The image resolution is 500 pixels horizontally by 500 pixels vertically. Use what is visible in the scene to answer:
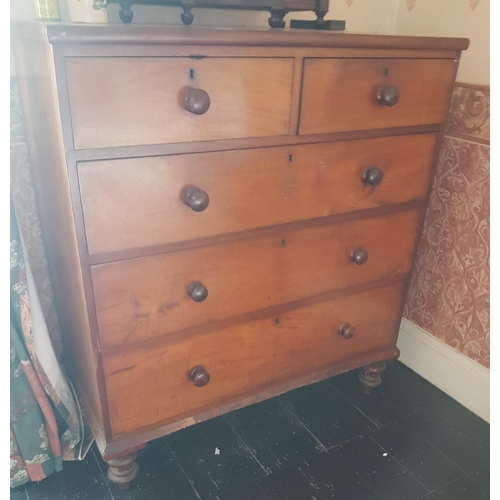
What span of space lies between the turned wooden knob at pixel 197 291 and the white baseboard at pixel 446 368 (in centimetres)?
99

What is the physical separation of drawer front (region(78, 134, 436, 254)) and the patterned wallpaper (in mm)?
214

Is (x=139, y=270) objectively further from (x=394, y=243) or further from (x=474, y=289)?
(x=474, y=289)

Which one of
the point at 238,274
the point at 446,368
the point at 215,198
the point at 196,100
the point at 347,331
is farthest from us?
the point at 446,368

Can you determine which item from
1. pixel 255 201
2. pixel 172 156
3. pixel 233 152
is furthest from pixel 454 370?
pixel 172 156

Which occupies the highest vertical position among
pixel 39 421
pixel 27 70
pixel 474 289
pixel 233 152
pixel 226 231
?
pixel 27 70

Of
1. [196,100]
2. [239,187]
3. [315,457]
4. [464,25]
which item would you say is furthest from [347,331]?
[464,25]

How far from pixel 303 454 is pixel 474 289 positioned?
0.76 meters

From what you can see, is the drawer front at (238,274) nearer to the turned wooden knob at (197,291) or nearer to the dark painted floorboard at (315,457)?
the turned wooden knob at (197,291)

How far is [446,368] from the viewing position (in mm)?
1669

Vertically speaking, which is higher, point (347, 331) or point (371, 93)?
point (371, 93)

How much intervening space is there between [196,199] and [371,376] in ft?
3.18

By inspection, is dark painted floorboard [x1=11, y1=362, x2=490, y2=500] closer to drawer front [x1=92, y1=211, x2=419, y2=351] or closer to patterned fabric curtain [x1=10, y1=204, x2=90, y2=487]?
patterned fabric curtain [x1=10, y1=204, x2=90, y2=487]

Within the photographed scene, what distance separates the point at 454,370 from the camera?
1644mm

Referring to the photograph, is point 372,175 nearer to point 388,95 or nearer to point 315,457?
point 388,95
